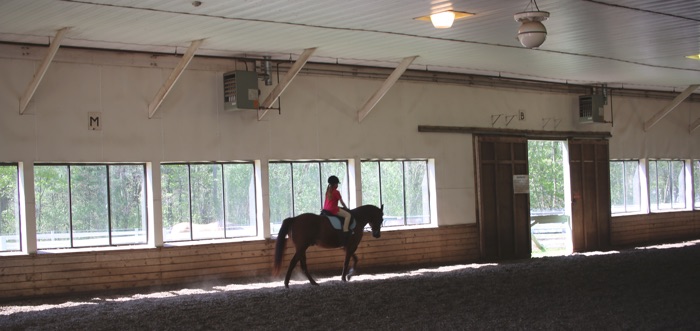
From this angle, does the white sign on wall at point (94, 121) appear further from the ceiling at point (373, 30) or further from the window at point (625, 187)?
the window at point (625, 187)

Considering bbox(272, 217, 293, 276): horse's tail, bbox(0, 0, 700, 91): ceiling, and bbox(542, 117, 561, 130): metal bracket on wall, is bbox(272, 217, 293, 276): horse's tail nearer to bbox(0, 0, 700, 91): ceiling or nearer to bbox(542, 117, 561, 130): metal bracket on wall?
bbox(0, 0, 700, 91): ceiling

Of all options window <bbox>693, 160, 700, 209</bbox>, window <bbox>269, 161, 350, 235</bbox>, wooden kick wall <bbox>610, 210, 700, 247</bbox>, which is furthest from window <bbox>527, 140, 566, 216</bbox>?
window <bbox>269, 161, 350, 235</bbox>

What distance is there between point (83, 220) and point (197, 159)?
6.39ft

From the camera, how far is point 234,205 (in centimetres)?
1334

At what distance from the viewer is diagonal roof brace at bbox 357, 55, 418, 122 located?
44.7ft

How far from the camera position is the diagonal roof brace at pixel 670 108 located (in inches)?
745

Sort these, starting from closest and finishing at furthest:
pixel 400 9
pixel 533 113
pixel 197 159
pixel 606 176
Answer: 1. pixel 400 9
2. pixel 197 159
3. pixel 533 113
4. pixel 606 176

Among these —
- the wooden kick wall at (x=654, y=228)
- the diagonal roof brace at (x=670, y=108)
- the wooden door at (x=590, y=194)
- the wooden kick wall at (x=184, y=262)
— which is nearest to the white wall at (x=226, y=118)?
the wooden door at (x=590, y=194)

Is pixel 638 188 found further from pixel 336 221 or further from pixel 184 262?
pixel 184 262

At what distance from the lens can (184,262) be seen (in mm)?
12539

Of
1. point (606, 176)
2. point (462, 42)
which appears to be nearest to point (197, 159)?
point (462, 42)

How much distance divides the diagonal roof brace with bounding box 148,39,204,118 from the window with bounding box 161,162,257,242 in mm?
962

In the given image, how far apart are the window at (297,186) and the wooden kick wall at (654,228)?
26.9ft

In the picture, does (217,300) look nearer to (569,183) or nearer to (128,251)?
(128,251)
